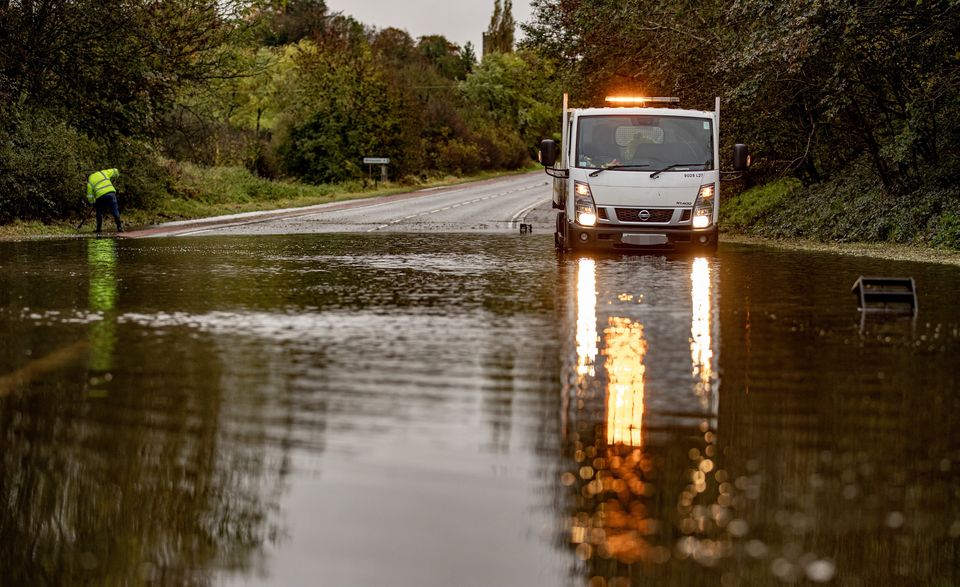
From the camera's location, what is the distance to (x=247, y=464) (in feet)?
20.3

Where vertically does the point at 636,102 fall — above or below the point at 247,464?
above

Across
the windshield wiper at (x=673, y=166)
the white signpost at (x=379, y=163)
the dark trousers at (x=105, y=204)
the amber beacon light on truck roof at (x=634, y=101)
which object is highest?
the white signpost at (x=379, y=163)

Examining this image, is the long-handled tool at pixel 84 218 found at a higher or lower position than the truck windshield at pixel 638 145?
lower

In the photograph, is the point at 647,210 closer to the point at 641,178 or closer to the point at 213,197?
the point at 641,178

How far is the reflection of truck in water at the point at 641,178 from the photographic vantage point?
21.3m

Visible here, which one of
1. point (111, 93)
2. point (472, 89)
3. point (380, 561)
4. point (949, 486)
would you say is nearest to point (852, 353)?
point (949, 486)

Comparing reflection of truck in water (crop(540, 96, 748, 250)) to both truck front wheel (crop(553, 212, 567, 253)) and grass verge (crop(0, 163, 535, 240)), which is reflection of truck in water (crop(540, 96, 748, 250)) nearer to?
truck front wheel (crop(553, 212, 567, 253))

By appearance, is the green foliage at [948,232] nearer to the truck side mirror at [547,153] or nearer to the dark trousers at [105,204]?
the truck side mirror at [547,153]

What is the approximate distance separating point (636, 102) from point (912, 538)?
1820 centimetres

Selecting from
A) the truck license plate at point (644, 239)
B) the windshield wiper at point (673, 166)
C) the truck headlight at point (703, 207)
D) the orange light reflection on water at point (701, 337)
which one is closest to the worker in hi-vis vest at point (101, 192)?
the truck license plate at point (644, 239)

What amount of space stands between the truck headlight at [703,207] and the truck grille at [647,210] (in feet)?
1.33

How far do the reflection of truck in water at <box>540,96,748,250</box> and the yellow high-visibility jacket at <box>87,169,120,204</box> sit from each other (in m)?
11.8

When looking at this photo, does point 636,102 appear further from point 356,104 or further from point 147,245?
point 356,104

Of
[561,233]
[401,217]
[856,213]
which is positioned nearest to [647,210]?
[561,233]
